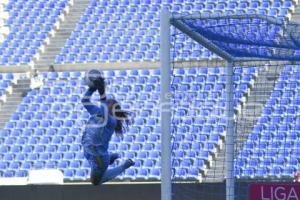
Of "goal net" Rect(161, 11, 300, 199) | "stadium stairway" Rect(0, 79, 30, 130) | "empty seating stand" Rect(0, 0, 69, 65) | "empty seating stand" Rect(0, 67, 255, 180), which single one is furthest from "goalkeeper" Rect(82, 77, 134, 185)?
"empty seating stand" Rect(0, 0, 69, 65)

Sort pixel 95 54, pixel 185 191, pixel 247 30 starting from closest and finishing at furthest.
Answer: pixel 247 30
pixel 185 191
pixel 95 54

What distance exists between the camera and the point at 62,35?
934 inches

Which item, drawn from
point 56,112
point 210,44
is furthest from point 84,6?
point 210,44

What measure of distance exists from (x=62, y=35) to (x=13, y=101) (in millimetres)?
2986

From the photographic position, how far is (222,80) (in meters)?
A: 19.3

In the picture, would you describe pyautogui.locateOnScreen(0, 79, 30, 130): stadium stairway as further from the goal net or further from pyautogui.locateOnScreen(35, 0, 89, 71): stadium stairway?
the goal net

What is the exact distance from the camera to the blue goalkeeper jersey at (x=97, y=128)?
28.2 feet

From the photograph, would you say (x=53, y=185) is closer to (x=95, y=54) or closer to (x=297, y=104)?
(x=297, y=104)

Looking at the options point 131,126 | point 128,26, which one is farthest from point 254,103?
point 128,26

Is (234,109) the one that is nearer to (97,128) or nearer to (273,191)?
(273,191)

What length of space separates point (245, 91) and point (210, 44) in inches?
358

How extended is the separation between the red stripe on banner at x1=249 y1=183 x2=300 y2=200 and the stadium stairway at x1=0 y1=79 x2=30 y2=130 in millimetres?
11810

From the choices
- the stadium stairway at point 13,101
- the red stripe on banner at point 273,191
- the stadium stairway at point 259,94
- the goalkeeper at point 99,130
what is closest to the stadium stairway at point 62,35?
the stadium stairway at point 13,101

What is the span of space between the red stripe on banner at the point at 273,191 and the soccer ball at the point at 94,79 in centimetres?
215
